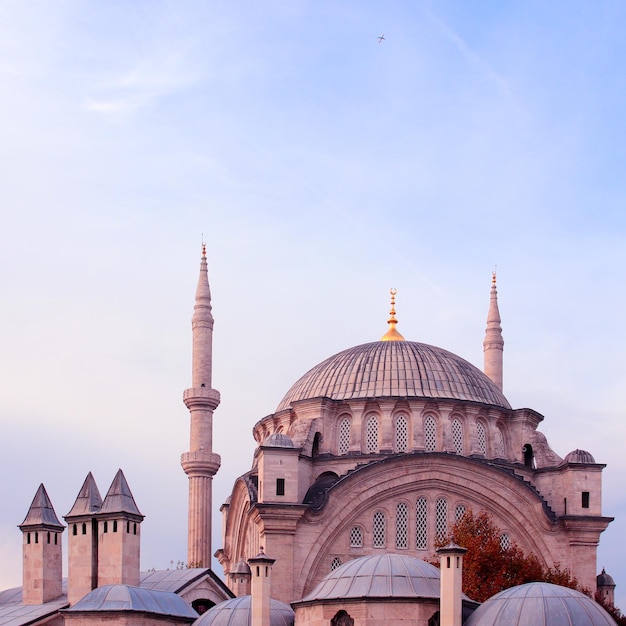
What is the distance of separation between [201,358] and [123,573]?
42.7 ft

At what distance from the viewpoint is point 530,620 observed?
980 inches

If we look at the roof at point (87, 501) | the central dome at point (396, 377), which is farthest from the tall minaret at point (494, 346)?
the roof at point (87, 501)

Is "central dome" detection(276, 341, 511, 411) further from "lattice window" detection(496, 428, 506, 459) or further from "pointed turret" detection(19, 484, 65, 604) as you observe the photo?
"pointed turret" detection(19, 484, 65, 604)

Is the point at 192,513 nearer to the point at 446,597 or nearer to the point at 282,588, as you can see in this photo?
the point at 282,588

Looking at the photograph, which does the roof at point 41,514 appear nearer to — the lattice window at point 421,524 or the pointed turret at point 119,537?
the pointed turret at point 119,537

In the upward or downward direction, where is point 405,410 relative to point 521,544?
upward

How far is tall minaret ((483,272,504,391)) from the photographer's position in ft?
150

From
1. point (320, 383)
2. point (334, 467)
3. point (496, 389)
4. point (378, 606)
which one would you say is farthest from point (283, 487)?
point (378, 606)

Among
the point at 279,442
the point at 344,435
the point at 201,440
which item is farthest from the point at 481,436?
the point at 201,440

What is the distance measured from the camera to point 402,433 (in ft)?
128

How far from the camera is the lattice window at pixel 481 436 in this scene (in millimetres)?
39469

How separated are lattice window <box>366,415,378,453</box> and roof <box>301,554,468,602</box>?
10924mm

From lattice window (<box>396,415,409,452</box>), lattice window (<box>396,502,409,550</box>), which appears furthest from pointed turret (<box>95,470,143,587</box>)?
lattice window (<box>396,415,409,452</box>)

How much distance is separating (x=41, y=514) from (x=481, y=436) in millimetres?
12766
